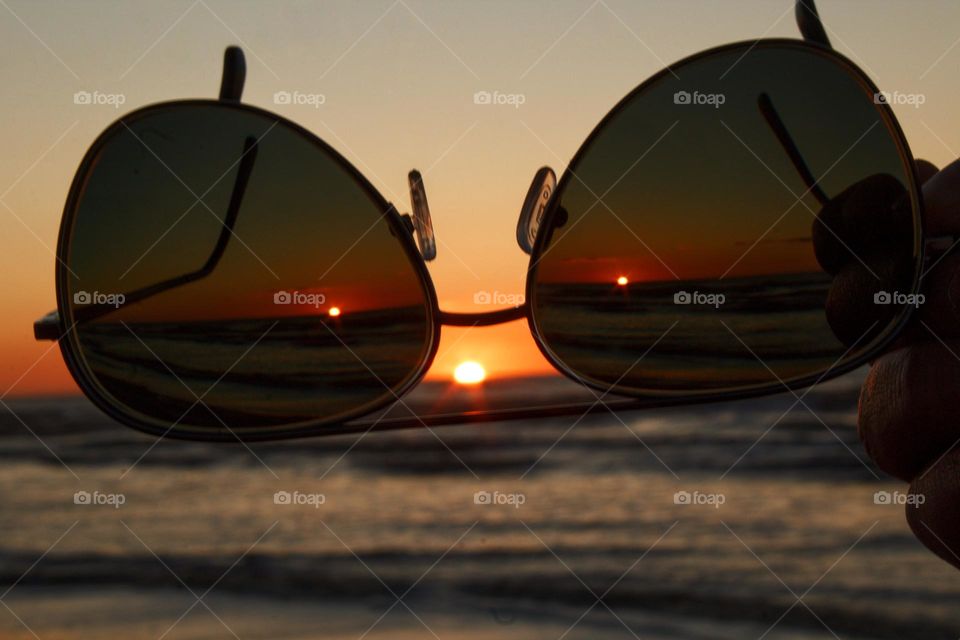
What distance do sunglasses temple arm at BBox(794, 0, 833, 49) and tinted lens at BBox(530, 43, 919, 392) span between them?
3 cm

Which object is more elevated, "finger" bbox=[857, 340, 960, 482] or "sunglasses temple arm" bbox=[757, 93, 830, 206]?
"sunglasses temple arm" bbox=[757, 93, 830, 206]

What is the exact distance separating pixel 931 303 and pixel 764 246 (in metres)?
0.25

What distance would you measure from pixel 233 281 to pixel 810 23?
82 centimetres

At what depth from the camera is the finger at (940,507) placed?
104cm

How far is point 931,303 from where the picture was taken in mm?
1073

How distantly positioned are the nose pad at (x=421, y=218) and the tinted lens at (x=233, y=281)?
143 mm

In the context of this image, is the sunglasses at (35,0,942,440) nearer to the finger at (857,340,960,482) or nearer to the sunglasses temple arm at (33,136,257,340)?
the sunglasses temple arm at (33,136,257,340)

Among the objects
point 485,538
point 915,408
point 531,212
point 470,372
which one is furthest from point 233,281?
point 485,538

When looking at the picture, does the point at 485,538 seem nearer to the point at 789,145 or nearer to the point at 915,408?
the point at 789,145

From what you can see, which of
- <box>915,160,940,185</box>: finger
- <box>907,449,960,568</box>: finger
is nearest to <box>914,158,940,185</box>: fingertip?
<box>915,160,940,185</box>: finger

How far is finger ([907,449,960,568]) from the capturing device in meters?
1.04

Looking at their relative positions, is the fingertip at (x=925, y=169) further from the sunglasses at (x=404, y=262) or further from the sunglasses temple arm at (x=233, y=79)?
the sunglasses temple arm at (x=233, y=79)

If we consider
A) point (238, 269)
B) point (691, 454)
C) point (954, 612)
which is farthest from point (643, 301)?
point (691, 454)

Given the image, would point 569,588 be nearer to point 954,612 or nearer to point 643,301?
point 954,612
